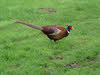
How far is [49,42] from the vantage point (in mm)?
10391

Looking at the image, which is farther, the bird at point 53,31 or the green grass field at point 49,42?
the bird at point 53,31

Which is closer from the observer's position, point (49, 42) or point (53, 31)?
point (53, 31)

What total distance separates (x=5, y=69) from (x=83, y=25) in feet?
21.4

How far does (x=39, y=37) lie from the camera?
1118cm

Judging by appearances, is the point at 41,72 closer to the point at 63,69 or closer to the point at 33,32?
the point at 63,69

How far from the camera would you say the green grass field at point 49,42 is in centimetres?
800

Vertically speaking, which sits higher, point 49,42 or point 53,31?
point 53,31

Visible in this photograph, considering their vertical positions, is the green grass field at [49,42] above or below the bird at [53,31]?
below

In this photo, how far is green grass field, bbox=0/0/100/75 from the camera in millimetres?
7996

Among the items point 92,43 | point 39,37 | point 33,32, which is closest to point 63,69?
point 92,43

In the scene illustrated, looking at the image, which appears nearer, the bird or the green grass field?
the green grass field

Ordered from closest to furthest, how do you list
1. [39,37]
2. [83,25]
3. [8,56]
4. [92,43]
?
[8,56] < [92,43] < [39,37] < [83,25]

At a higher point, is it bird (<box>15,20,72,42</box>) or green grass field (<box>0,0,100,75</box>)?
bird (<box>15,20,72,42</box>)

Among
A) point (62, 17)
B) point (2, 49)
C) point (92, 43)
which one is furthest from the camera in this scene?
point (62, 17)
